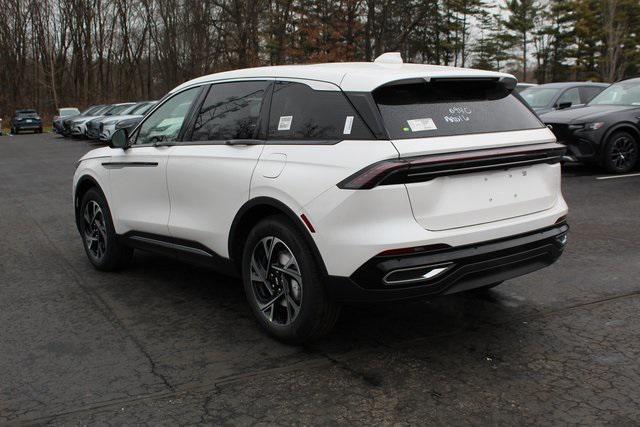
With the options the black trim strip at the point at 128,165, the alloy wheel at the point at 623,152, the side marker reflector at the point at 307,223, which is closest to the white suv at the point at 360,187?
the side marker reflector at the point at 307,223

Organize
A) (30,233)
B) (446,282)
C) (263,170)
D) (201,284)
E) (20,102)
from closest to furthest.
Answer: (446,282)
(263,170)
(201,284)
(30,233)
(20,102)

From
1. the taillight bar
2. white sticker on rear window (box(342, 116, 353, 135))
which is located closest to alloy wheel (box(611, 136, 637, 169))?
the taillight bar

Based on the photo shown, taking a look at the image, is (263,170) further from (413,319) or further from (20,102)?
(20,102)

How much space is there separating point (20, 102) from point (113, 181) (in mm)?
59408

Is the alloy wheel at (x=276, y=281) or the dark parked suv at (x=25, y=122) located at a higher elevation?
the dark parked suv at (x=25, y=122)

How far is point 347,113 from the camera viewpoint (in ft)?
11.8

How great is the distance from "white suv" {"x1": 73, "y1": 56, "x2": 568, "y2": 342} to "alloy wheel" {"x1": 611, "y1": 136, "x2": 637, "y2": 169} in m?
8.04

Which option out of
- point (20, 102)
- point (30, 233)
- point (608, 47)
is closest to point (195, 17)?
point (20, 102)

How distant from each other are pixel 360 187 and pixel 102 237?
11.0 ft

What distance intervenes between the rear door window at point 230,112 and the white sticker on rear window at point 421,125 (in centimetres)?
113

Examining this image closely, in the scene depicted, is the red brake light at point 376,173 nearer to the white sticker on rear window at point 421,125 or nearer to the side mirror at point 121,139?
the white sticker on rear window at point 421,125

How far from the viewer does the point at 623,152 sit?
1130cm

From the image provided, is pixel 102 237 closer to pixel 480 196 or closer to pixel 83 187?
pixel 83 187

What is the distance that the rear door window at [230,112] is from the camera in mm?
4273
